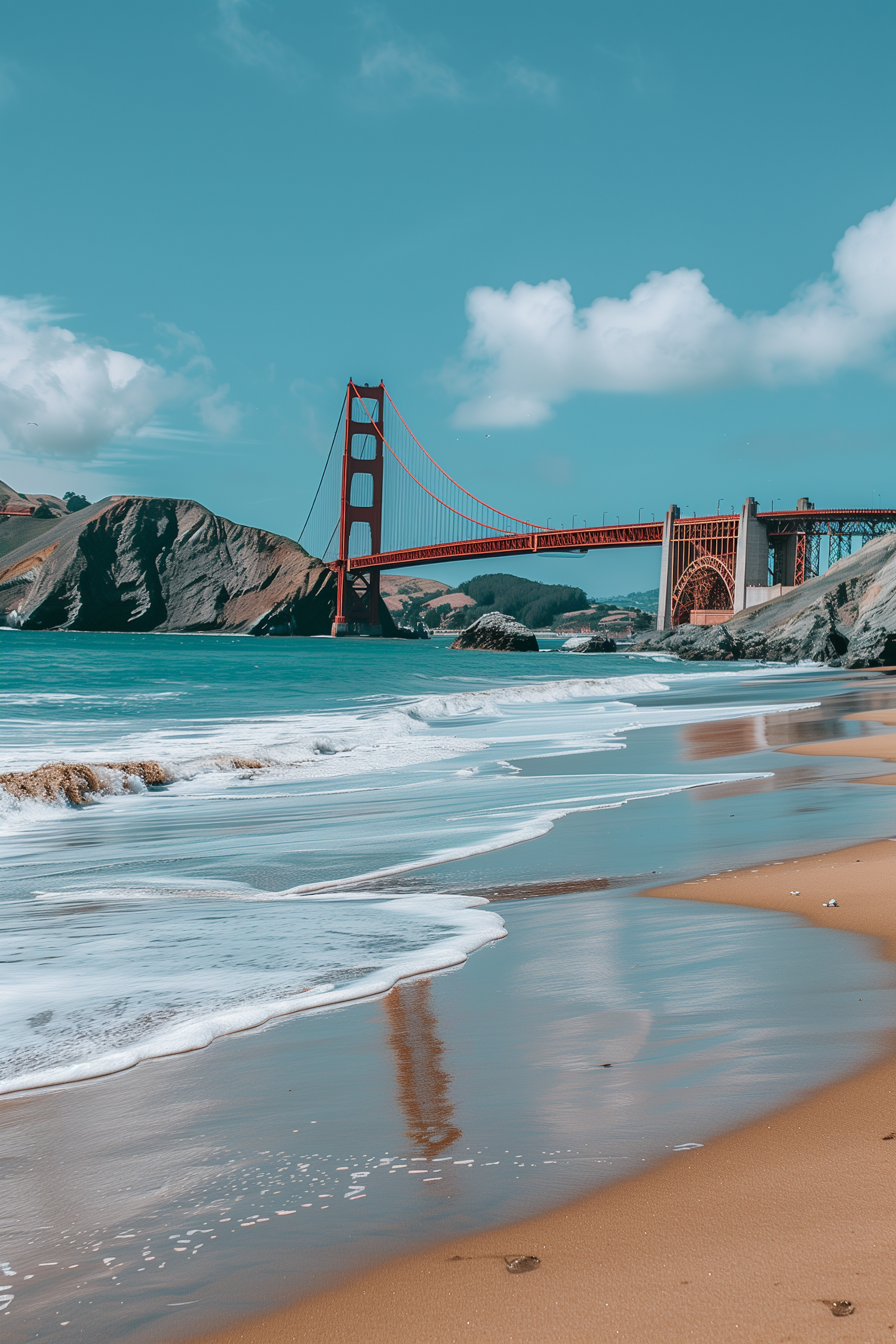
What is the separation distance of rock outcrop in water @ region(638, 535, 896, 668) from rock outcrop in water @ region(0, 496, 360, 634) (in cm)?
3924

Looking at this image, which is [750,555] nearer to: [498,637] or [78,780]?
[498,637]

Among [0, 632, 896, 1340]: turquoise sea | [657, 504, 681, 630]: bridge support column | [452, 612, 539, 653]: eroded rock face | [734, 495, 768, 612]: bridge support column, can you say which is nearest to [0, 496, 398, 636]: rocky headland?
[452, 612, 539, 653]: eroded rock face

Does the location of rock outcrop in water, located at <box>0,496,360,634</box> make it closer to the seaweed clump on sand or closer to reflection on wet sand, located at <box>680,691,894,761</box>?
reflection on wet sand, located at <box>680,691,894,761</box>

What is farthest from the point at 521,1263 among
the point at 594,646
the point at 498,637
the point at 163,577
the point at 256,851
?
the point at 163,577

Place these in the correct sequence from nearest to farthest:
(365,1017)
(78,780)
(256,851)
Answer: (365,1017), (256,851), (78,780)

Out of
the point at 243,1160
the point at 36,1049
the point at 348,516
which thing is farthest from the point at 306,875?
the point at 348,516

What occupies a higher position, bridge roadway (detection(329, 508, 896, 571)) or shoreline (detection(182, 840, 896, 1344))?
bridge roadway (detection(329, 508, 896, 571))

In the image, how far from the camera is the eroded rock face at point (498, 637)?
69.9 metres

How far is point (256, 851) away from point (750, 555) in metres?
64.9

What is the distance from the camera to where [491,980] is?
3.06m

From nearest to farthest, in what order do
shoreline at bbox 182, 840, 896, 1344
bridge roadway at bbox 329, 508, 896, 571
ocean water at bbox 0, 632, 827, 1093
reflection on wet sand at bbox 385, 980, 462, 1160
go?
1. shoreline at bbox 182, 840, 896, 1344
2. reflection on wet sand at bbox 385, 980, 462, 1160
3. ocean water at bbox 0, 632, 827, 1093
4. bridge roadway at bbox 329, 508, 896, 571

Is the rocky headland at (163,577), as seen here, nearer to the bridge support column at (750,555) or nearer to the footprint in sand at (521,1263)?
the bridge support column at (750,555)

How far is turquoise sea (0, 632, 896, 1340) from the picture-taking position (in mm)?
1638

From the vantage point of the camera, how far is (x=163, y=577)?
9950cm
